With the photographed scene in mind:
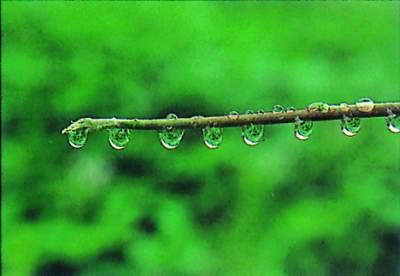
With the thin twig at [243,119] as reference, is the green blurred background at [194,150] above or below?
above

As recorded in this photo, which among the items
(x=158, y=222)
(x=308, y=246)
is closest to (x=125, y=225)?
(x=158, y=222)

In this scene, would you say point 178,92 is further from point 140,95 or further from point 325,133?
point 325,133

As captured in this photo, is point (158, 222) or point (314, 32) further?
point (314, 32)

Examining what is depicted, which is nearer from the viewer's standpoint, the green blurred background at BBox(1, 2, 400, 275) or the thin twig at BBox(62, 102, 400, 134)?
the thin twig at BBox(62, 102, 400, 134)

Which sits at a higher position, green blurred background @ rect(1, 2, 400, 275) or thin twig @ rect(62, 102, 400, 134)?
green blurred background @ rect(1, 2, 400, 275)

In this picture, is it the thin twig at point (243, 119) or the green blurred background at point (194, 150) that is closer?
the thin twig at point (243, 119)

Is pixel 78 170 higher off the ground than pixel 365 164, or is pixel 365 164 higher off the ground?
pixel 365 164
